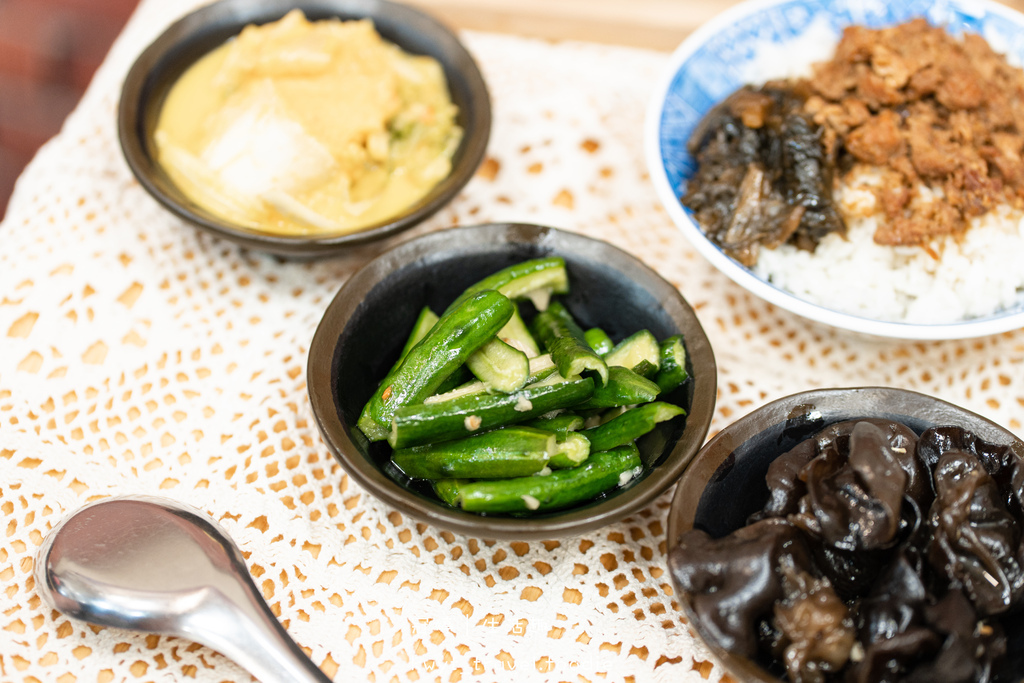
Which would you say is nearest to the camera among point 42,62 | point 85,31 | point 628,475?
point 628,475

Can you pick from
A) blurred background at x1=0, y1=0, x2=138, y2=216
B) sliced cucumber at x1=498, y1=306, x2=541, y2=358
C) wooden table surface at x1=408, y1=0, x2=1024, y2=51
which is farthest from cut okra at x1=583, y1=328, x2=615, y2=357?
blurred background at x1=0, y1=0, x2=138, y2=216

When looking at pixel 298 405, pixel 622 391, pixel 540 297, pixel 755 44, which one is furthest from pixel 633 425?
pixel 755 44

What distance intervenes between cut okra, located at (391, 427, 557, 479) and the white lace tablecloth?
0.80ft

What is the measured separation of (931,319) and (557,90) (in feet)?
4.92

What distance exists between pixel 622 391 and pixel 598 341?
0.22 metres

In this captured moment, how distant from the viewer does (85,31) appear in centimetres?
448

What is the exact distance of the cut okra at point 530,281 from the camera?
6.27 feet

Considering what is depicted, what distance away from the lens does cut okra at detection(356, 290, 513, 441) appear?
5.61ft

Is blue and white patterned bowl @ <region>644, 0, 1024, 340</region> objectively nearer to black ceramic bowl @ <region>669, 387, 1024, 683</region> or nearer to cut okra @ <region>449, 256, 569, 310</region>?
cut okra @ <region>449, 256, 569, 310</region>

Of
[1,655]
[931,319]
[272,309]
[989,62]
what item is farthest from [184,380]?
[989,62]

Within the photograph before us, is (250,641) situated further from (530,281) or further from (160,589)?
(530,281)

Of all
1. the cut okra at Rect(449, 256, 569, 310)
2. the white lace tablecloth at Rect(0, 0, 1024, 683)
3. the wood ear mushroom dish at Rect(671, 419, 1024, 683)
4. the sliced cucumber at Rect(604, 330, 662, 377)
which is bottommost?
the white lace tablecloth at Rect(0, 0, 1024, 683)

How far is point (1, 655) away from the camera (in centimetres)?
160

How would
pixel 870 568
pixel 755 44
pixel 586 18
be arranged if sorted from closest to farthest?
1. pixel 870 568
2. pixel 755 44
3. pixel 586 18
